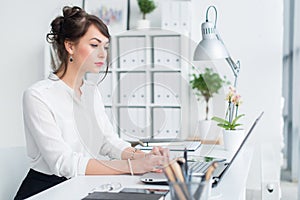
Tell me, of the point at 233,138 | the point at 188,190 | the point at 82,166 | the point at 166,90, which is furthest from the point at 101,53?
A: the point at 166,90

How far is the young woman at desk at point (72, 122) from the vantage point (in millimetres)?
1541

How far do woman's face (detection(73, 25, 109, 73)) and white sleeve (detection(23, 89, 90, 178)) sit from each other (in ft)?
0.67

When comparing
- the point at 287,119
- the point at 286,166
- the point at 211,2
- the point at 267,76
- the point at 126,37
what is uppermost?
the point at 211,2

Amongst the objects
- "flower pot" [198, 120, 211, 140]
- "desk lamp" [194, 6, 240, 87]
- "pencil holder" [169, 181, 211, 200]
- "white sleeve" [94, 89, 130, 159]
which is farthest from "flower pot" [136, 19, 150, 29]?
"pencil holder" [169, 181, 211, 200]

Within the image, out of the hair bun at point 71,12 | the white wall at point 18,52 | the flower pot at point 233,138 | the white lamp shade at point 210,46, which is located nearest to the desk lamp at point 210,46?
the white lamp shade at point 210,46

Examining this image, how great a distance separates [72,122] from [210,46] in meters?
0.71

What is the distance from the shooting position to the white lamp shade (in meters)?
2.07

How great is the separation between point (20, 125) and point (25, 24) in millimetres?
704

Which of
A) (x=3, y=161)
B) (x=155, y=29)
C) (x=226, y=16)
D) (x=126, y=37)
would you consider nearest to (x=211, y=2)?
(x=226, y=16)

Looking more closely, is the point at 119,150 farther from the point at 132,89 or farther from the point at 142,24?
the point at 142,24

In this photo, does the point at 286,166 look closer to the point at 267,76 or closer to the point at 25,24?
the point at 267,76

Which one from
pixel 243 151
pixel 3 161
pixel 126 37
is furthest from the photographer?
pixel 126 37

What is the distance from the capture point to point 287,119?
15.1 ft

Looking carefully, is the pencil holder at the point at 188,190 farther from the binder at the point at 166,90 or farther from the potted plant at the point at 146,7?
the potted plant at the point at 146,7
